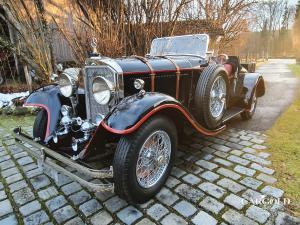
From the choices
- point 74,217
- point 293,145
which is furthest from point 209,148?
point 74,217

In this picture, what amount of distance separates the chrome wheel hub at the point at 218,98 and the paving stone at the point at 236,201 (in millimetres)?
1464

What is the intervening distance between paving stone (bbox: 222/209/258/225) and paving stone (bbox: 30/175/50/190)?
2140mm

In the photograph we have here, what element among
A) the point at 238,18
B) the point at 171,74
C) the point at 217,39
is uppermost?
the point at 238,18

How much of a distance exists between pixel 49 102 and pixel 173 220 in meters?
2.30

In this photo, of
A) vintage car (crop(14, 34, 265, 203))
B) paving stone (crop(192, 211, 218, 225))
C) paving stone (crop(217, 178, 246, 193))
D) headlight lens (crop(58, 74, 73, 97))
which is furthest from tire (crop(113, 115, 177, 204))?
headlight lens (crop(58, 74, 73, 97))

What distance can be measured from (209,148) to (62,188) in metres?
2.33

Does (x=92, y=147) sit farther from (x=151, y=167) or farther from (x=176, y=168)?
(x=176, y=168)

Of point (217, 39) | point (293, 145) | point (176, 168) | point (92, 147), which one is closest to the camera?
point (92, 147)

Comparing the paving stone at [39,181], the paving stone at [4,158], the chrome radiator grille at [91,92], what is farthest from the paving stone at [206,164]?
the paving stone at [4,158]

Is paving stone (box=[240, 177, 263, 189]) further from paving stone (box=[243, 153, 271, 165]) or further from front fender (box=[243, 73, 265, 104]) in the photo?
front fender (box=[243, 73, 265, 104])

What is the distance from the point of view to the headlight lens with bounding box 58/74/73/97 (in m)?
3.39

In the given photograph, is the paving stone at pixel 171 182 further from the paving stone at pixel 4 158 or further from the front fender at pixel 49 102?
the paving stone at pixel 4 158

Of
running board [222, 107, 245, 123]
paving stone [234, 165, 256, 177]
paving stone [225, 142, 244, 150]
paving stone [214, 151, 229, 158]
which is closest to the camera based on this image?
paving stone [234, 165, 256, 177]

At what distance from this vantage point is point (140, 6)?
6801mm
